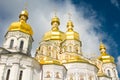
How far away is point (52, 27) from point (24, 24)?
11.8m

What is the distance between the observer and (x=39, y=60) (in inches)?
993

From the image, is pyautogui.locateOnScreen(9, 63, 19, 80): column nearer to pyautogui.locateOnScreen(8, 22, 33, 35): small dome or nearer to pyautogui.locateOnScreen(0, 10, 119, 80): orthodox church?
pyautogui.locateOnScreen(0, 10, 119, 80): orthodox church

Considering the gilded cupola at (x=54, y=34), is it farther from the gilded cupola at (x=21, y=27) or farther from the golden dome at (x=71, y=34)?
the gilded cupola at (x=21, y=27)

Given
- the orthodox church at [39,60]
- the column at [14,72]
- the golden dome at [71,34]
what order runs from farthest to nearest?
the golden dome at [71,34], the orthodox church at [39,60], the column at [14,72]

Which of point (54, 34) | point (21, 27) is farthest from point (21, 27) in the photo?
point (54, 34)

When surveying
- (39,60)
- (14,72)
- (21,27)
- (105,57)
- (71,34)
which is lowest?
(14,72)

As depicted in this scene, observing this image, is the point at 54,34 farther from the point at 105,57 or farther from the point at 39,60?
the point at 105,57

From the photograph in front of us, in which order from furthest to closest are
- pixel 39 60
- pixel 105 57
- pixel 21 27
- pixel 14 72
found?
pixel 105 57, pixel 39 60, pixel 21 27, pixel 14 72

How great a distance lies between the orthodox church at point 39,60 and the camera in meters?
20.2

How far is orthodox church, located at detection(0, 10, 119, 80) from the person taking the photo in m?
20.2

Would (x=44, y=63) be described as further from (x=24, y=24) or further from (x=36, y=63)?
(x=24, y=24)

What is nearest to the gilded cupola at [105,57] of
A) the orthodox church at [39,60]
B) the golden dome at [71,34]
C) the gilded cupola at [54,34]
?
the orthodox church at [39,60]

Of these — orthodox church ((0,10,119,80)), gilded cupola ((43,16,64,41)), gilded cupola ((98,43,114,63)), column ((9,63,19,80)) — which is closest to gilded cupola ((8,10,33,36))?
orthodox church ((0,10,119,80))

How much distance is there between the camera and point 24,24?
2403 cm
